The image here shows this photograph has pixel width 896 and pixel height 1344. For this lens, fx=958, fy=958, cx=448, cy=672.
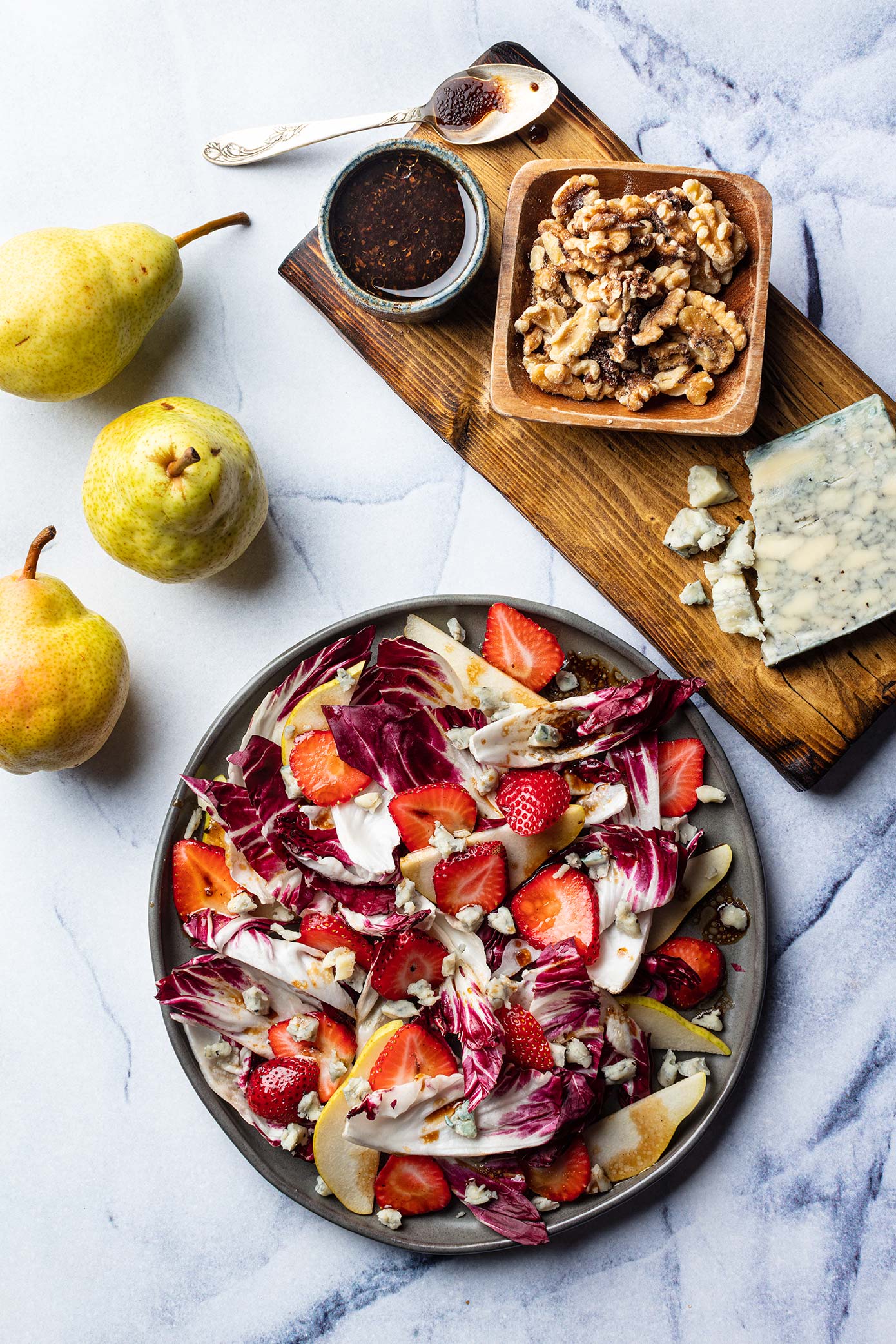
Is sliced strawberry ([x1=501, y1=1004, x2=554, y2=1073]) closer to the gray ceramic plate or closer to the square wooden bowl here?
the gray ceramic plate

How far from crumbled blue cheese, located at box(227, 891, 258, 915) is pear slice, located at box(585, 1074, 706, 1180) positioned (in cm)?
59

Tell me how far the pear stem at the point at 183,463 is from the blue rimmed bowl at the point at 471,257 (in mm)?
343

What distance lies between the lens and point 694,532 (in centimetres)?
145

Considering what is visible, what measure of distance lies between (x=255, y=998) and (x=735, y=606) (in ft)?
3.01

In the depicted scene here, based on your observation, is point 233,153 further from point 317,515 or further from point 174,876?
point 174,876

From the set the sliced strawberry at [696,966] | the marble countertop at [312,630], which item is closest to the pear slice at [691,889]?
the sliced strawberry at [696,966]

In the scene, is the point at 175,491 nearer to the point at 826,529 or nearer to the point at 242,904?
the point at 242,904

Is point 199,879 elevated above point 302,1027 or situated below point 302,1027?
above

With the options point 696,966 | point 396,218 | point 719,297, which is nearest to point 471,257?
point 396,218

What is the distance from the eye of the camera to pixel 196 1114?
1.57 metres

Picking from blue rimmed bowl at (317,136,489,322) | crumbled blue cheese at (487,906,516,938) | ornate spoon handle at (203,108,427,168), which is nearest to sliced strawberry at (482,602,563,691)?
crumbled blue cheese at (487,906,516,938)

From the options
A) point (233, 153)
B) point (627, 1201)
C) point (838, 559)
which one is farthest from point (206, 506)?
point (627, 1201)

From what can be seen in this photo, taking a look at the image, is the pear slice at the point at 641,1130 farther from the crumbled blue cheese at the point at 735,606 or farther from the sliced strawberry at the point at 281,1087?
the crumbled blue cheese at the point at 735,606

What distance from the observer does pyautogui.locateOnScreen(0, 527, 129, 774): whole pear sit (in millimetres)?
1376
